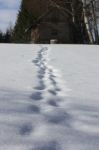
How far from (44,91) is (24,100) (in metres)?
0.54

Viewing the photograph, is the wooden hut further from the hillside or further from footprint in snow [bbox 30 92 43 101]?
footprint in snow [bbox 30 92 43 101]

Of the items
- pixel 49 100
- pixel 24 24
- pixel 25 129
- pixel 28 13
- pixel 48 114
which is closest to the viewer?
pixel 25 129

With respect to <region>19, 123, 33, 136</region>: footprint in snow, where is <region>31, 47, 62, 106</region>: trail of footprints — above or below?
below

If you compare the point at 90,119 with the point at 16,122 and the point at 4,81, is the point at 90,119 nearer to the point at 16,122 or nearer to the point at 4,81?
the point at 16,122

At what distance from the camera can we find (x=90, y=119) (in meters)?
3.07

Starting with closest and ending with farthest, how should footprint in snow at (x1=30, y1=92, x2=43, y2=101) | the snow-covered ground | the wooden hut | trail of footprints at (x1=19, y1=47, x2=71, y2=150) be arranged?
the snow-covered ground → trail of footprints at (x1=19, y1=47, x2=71, y2=150) → footprint in snow at (x1=30, y1=92, x2=43, y2=101) → the wooden hut

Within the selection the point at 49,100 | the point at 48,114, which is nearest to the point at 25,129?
the point at 48,114

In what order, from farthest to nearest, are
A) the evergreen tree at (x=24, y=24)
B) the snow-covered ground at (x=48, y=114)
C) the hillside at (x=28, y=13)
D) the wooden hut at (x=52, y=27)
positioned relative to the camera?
the wooden hut at (x=52, y=27) → the evergreen tree at (x=24, y=24) → the hillside at (x=28, y=13) → the snow-covered ground at (x=48, y=114)

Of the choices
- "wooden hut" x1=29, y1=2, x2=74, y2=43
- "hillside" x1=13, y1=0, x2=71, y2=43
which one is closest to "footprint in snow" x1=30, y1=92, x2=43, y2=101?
"hillside" x1=13, y1=0, x2=71, y2=43

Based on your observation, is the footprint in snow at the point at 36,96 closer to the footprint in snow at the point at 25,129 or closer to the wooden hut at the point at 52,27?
the footprint in snow at the point at 25,129

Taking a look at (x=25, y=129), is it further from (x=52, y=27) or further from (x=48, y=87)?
(x=52, y=27)

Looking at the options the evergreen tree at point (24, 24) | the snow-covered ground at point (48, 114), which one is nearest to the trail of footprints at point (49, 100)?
the snow-covered ground at point (48, 114)

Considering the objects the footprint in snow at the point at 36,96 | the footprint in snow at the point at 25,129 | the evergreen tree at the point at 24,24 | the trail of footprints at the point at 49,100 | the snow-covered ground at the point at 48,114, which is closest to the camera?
the snow-covered ground at the point at 48,114

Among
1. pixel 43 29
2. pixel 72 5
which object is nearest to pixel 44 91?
pixel 72 5
